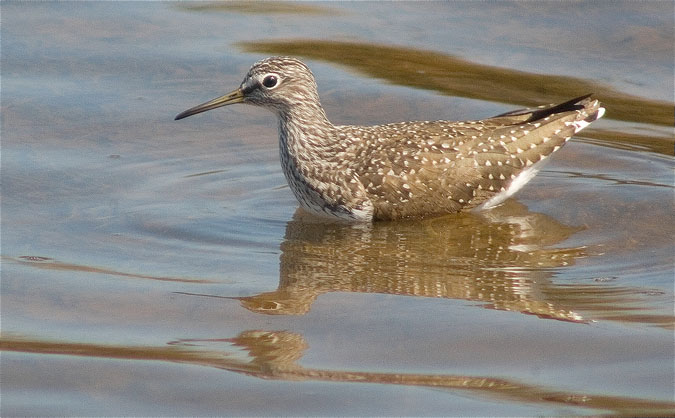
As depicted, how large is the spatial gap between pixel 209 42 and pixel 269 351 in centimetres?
727

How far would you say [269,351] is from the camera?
7.34 meters

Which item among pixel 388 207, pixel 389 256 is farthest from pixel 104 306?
pixel 388 207

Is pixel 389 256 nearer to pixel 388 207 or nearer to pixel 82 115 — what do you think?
pixel 388 207

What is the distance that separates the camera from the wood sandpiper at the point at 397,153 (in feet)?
33.2

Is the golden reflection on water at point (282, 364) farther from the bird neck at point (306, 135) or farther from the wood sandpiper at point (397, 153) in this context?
the bird neck at point (306, 135)

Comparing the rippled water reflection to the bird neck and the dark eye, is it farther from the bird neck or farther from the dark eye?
the dark eye

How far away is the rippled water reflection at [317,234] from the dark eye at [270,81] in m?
1.00

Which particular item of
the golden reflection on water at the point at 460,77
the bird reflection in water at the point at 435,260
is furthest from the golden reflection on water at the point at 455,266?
the golden reflection on water at the point at 460,77

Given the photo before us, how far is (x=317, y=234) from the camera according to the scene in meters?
9.95

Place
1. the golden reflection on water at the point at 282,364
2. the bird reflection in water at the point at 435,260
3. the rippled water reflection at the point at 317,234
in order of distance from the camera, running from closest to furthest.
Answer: the golden reflection on water at the point at 282,364 → the rippled water reflection at the point at 317,234 → the bird reflection in water at the point at 435,260

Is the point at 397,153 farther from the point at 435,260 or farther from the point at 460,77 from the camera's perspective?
the point at 460,77

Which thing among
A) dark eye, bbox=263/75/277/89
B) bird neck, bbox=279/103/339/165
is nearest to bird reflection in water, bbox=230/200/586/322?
bird neck, bbox=279/103/339/165

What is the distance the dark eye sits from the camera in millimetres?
10586

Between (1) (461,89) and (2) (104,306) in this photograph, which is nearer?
(2) (104,306)
